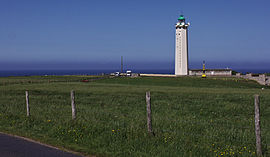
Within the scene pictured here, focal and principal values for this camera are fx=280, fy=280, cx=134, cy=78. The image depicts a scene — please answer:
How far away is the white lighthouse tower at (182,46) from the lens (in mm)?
103438

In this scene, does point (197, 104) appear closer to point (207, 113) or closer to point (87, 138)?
point (207, 113)

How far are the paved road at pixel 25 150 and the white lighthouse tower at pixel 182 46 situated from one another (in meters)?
95.3

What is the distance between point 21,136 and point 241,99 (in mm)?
21036

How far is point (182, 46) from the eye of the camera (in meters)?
103

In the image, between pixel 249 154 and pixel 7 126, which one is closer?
pixel 249 154

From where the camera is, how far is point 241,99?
87.4 ft

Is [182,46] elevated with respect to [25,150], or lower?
elevated

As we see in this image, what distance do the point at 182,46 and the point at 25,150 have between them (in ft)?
319

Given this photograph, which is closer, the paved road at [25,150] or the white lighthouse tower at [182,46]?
the paved road at [25,150]

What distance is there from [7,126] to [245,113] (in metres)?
15.6

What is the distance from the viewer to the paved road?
9.12 metres

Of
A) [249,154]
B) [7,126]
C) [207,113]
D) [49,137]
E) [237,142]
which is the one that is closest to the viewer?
[249,154]

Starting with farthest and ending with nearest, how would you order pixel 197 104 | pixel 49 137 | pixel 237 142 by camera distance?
pixel 197 104 → pixel 49 137 → pixel 237 142

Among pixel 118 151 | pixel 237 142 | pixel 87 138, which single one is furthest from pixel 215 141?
pixel 87 138
